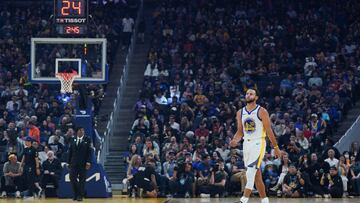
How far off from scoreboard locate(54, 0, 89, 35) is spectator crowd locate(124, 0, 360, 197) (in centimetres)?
429

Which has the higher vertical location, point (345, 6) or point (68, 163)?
point (345, 6)

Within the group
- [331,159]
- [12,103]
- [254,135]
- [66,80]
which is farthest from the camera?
[12,103]

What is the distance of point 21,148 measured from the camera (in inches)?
1217

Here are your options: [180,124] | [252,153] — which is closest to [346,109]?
[180,124]

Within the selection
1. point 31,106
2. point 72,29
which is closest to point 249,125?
point 72,29

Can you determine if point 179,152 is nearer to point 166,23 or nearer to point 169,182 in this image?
point 169,182

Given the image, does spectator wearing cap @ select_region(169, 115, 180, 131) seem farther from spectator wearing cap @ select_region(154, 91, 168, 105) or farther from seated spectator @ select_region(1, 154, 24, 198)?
seated spectator @ select_region(1, 154, 24, 198)

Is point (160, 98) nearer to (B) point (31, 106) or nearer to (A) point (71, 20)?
(B) point (31, 106)

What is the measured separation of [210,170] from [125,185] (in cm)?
244

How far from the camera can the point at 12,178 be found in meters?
29.0

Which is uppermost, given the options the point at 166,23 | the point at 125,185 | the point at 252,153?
the point at 166,23

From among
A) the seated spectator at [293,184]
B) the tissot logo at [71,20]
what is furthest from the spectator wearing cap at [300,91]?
the tissot logo at [71,20]

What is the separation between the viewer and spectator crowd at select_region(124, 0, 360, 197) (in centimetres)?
2952

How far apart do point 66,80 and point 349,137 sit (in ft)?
33.9
